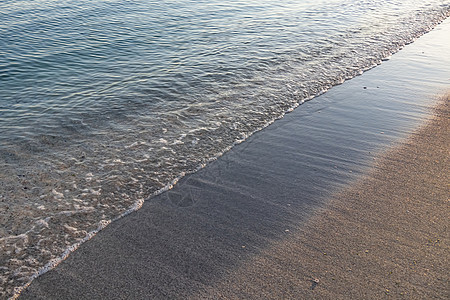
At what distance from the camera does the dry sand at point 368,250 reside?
140 inches

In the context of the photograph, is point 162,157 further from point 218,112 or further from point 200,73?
point 200,73

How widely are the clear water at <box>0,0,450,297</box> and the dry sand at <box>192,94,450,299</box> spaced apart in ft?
6.66

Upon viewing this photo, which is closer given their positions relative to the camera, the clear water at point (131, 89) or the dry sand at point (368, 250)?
the dry sand at point (368, 250)

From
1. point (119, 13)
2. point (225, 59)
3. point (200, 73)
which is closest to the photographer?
point (200, 73)

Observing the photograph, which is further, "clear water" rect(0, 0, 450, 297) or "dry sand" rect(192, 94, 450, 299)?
"clear water" rect(0, 0, 450, 297)

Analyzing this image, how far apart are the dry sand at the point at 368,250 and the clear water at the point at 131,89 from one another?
79.9 inches

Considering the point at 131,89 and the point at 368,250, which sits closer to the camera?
the point at 368,250

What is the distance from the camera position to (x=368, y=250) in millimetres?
4008

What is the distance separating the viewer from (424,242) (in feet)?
13.4

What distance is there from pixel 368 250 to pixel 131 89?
661cm

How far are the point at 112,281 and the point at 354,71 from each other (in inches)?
323

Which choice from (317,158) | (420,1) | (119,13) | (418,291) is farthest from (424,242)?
(420,1)

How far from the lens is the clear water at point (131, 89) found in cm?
504

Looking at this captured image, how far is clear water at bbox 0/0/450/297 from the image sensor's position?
5039 mm
